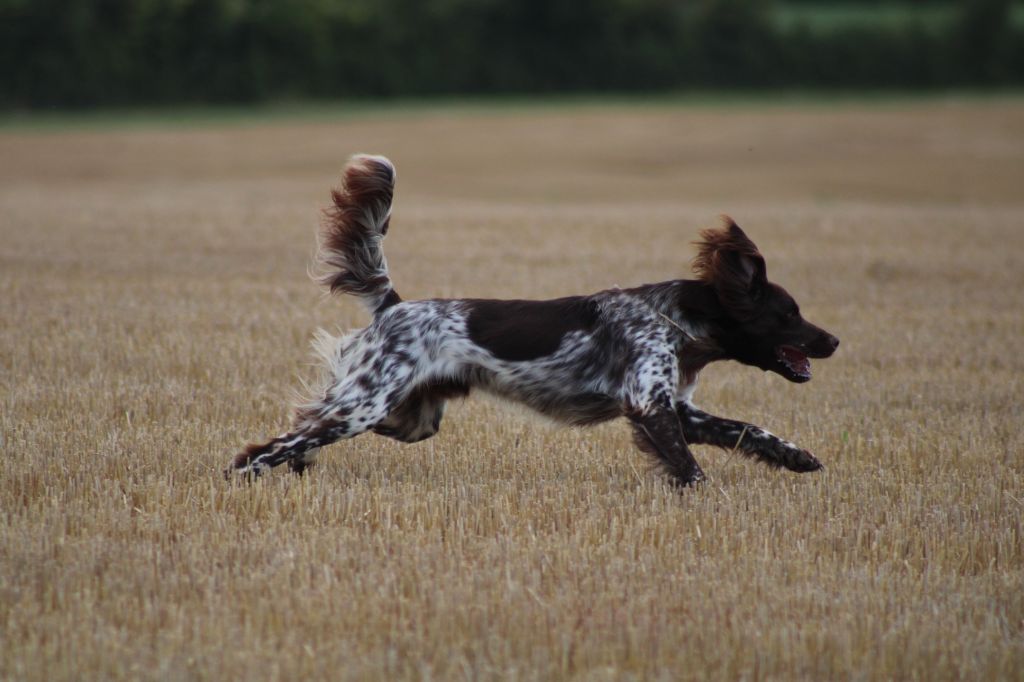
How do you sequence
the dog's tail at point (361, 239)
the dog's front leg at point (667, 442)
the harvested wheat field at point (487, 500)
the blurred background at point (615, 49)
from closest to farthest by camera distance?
the harvested wheat field at point (487, 500) < the dog's front leg at point (667, 442) < the dog's tail at point (361, 239) < the blurred background at point (615, 49)

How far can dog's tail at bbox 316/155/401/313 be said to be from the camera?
613 cm

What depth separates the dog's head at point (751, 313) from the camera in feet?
19.8

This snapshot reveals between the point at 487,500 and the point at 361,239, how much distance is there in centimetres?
155

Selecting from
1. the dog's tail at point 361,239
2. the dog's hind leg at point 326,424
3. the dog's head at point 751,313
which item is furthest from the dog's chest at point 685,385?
the dog's tail at point 361,239

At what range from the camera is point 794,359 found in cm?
621

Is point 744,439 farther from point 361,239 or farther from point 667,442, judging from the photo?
point 361,239

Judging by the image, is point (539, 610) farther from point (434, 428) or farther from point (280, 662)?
point (434, 428)

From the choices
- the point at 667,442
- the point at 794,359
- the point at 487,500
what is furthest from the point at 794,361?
the point at 487,500

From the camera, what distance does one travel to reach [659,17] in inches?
1752

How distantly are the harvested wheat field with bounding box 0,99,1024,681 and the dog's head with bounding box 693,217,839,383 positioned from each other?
0.59 m

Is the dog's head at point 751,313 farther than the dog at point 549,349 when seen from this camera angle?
Yes

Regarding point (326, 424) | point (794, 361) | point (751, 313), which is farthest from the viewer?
point (794, 361)

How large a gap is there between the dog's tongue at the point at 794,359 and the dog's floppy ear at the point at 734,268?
287 millimetres

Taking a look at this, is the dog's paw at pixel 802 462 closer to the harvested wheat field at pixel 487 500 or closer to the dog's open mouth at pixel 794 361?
the harvested wheat field at pixel 487 500
